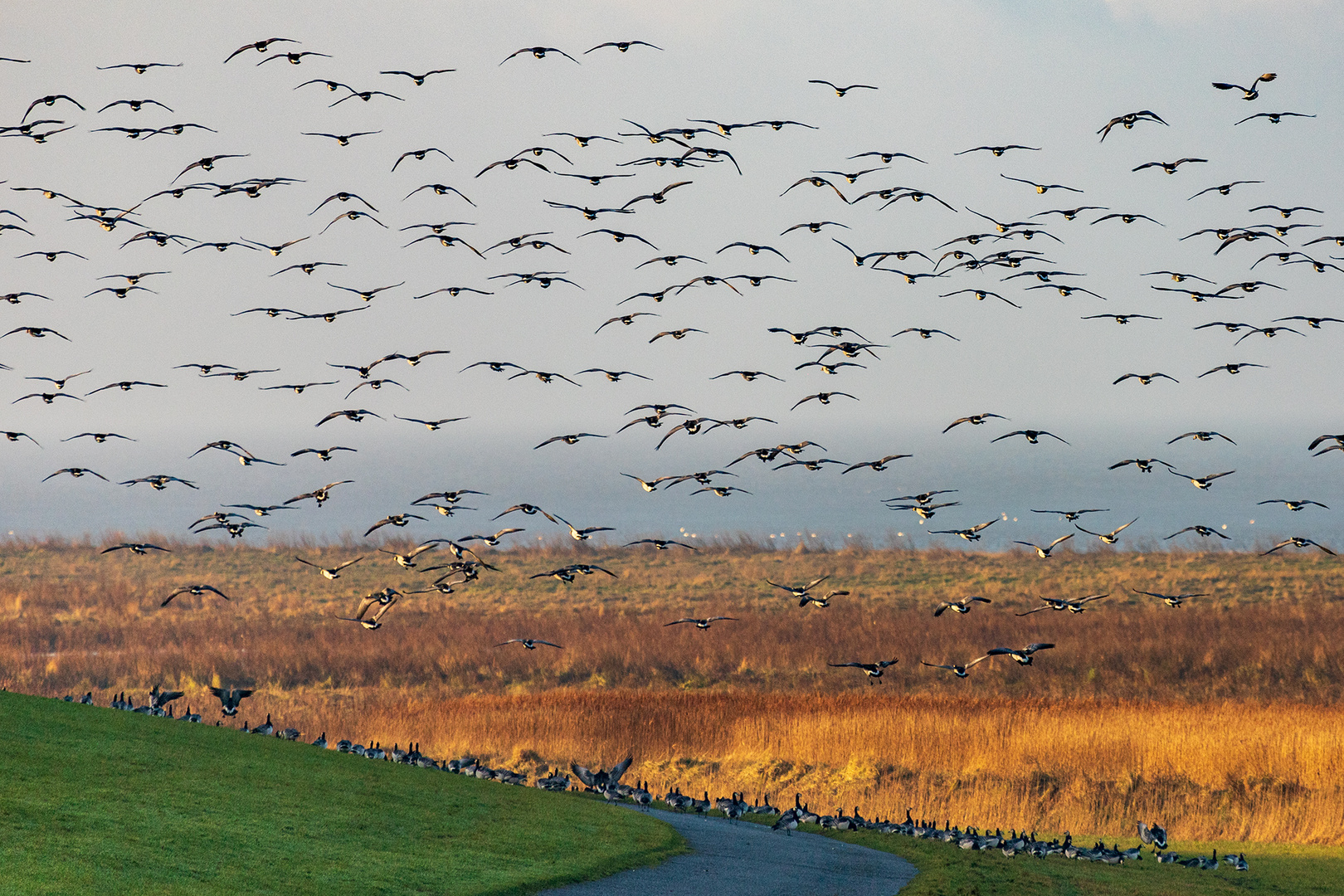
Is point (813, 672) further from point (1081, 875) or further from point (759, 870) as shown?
point (759, 870)

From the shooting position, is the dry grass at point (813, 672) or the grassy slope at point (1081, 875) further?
the dry grass at point (813, 672)

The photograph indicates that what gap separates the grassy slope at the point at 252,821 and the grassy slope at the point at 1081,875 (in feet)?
13.3

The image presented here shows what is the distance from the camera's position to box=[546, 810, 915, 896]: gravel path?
18.8m

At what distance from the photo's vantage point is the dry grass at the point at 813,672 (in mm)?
33031

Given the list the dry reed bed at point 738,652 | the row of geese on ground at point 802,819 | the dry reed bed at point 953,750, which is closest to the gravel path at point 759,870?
the row of geese on ground at point 802,819

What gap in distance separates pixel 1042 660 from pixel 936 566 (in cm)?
3386

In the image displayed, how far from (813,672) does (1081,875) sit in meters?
30.0

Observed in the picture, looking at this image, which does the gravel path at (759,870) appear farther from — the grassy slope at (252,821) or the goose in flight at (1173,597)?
the goose in flight at (1173,597)

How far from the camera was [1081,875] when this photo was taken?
21.5 m

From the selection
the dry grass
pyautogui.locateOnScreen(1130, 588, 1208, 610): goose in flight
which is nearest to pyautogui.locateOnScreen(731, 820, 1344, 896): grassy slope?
pyautogui.locateOnScreen(1130, 588, 1208, 610): goose in flight

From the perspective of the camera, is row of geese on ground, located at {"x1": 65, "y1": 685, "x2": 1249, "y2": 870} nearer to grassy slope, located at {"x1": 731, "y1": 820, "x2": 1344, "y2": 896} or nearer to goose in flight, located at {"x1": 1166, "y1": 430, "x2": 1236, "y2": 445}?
grassy slope, located at {"x1": 731, "y1": 820, "x2": 1344, "y2": 896}

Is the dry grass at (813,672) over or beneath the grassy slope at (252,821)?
over

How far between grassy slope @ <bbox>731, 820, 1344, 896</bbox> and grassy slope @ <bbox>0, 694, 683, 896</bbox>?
4068 mm

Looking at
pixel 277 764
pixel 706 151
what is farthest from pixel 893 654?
pixel 277 764
